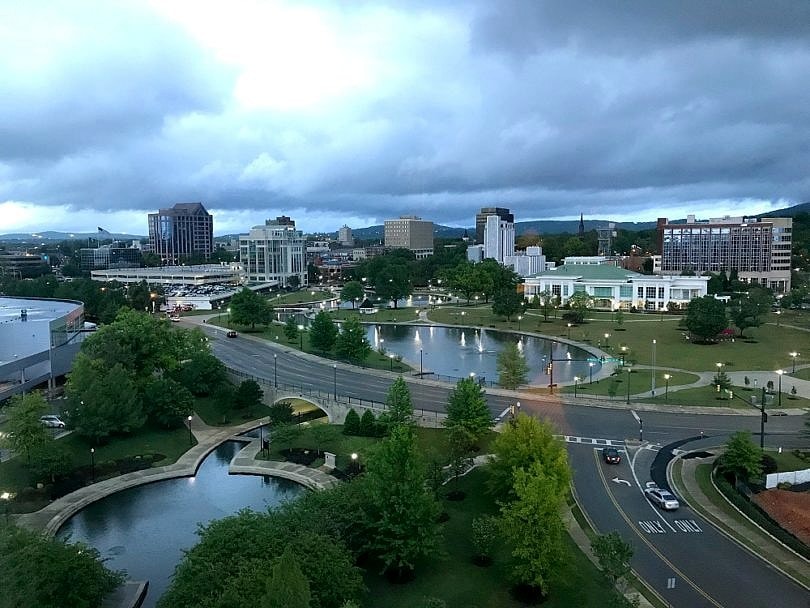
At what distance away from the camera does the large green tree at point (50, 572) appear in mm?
20984

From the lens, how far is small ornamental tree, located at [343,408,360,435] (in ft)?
142

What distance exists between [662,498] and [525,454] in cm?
753

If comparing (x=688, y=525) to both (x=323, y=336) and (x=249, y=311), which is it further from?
(x=249, y=311)

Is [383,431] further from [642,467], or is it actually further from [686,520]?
[686,520]

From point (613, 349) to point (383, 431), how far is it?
4113cm

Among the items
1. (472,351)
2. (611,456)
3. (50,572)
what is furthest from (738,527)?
(472,351)

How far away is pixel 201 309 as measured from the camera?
4670 inches

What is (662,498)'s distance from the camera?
30828 millimetres

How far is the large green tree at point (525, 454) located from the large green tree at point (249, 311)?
6146 centimetres

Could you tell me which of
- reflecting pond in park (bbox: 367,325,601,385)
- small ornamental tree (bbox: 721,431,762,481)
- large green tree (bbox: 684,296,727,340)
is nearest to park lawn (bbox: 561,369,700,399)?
reflecting pond in park (bbox: 367,325,601,385)

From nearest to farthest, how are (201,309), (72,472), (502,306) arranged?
1. (72,472)
2. (502,306)
3. (201,309)

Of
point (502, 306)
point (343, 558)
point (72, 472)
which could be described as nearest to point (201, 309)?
point (502, 306)

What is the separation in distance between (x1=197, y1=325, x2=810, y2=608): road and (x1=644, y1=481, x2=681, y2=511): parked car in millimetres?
371

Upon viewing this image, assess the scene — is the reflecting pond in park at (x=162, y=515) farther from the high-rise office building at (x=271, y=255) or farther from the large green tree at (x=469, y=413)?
the high-rise office building at (x=271, y=255)
